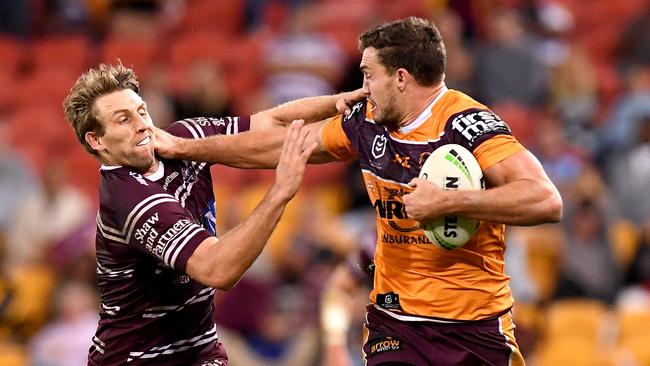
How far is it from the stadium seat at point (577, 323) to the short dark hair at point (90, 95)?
482cm

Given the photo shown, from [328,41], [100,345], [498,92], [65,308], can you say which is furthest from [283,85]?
[100,345]

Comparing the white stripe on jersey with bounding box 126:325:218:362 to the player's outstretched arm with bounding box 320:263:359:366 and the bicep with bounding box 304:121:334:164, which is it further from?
the player's outstretched arm with bounding box 320:263:359:366

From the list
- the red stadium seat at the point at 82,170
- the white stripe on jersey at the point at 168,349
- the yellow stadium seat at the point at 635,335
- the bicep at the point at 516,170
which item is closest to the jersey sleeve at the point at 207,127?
the white stripe on jersey at the point at 168,349

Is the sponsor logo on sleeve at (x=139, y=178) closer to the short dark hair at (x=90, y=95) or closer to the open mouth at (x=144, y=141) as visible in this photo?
the open mouth at (x=144, y=141)

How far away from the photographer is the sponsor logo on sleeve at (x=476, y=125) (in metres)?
5.89

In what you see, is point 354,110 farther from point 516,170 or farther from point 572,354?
point 572,354

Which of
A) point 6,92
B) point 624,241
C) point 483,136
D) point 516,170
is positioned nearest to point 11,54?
point 6,92

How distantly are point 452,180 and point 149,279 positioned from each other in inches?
64.5

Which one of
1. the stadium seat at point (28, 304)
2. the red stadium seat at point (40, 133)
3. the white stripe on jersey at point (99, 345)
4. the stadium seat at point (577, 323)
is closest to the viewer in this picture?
the white stripe on jersey at point (99, 345)

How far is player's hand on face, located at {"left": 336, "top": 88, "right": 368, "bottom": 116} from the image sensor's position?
21.3 ft

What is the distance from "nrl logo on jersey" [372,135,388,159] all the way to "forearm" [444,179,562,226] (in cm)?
64

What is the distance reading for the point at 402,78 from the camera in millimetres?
6090

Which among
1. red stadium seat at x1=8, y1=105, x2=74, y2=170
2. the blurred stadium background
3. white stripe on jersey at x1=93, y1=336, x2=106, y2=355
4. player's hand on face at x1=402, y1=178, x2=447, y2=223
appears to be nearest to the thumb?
player's hand on face at x1=402, y1=178, x2=447, y2=223

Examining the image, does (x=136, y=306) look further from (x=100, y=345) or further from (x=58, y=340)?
(x=58, y=340)
